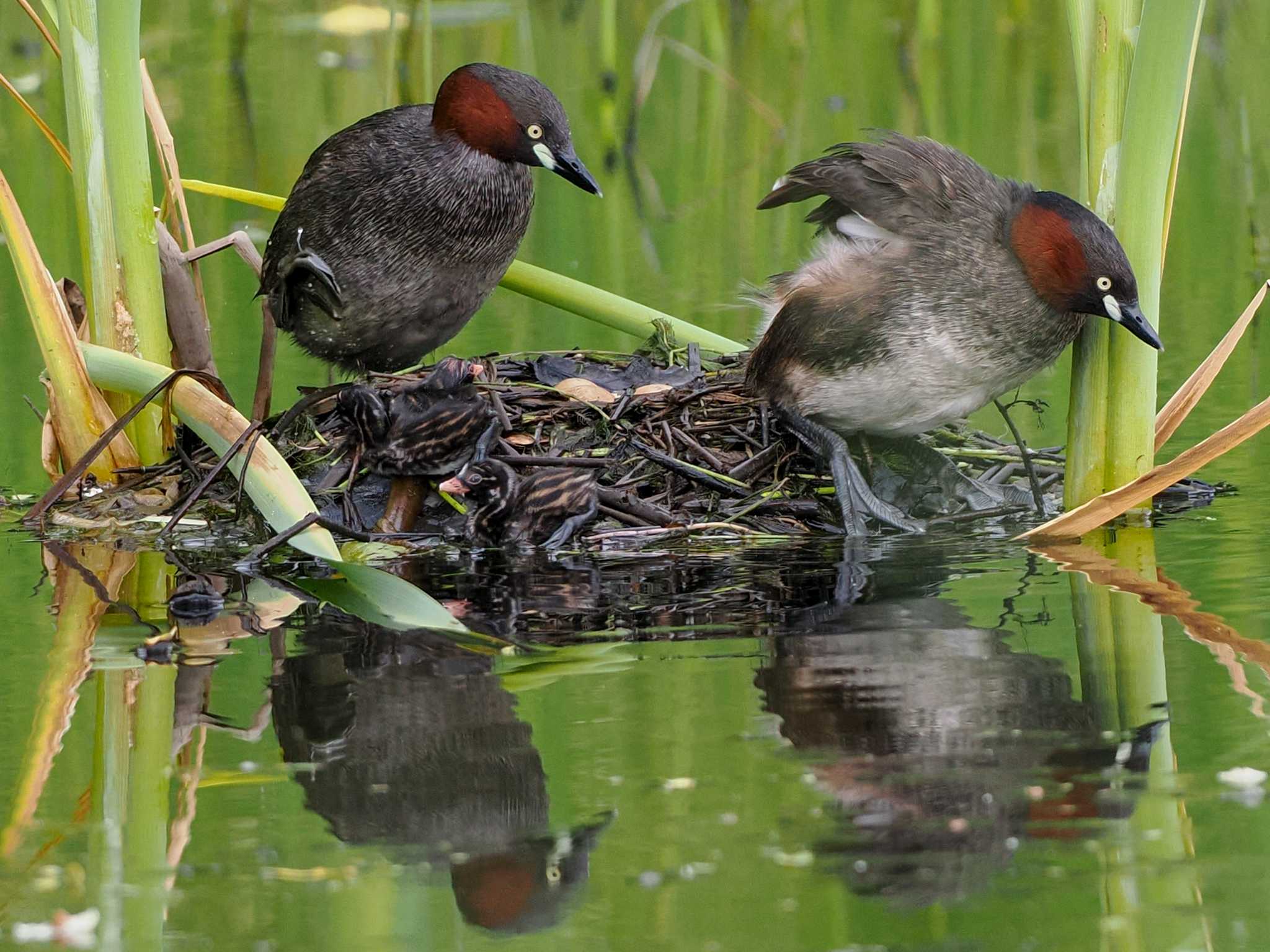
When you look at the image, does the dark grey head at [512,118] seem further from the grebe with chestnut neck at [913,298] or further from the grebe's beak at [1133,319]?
the grebe's beak at [1133,319]

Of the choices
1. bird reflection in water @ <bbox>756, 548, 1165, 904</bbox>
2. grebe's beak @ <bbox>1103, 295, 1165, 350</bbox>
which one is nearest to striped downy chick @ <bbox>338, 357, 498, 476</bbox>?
bird reflection in water @ <bbox>756, 548, 1165, 904</bbox>

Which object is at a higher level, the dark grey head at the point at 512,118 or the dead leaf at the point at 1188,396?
→ the dark grey head at the point at 512,118

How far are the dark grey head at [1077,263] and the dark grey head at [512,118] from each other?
1458 millimetres

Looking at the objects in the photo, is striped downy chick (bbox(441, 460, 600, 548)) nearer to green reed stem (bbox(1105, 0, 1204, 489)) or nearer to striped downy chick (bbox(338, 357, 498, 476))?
striped downy chick (bbox(338, 357, 498, 476))

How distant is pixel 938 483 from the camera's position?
6055mm

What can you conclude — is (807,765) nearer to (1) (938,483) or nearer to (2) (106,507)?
(1) (938,483)

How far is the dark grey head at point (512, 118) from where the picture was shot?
6086 millimetres

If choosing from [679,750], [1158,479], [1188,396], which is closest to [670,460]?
[1158,479]

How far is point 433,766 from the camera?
361 centimetres

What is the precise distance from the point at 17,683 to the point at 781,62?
1328 centimetres

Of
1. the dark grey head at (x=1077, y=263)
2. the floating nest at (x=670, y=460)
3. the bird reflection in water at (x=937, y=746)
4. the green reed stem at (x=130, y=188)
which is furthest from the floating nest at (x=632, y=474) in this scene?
the bird reflection in water at (x=937, y=746)

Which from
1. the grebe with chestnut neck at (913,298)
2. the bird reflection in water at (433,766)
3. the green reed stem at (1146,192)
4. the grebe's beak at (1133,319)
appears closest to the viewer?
the bird reflection in water at (433,766)

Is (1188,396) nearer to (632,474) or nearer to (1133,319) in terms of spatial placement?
(1133,319)

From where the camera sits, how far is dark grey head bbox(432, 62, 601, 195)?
6086 millimetres
